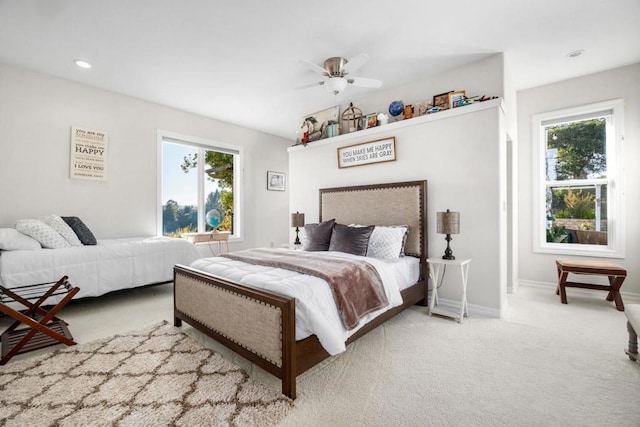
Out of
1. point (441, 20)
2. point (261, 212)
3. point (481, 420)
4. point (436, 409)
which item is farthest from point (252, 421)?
point (261, 212)

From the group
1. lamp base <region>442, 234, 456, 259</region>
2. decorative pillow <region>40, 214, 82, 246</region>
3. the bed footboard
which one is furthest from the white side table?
decorative pillow <region>40, 214, 82, 246</region>

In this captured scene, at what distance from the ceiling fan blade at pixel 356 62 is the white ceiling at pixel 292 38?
0.28 m

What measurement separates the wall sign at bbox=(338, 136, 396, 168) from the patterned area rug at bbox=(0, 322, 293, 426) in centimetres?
284

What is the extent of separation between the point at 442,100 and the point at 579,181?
7.20 feet

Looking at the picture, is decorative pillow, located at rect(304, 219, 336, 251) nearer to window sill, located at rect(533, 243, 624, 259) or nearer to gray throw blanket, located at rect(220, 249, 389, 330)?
gray throw blanket, located at rect(220, 249, 389, 330)

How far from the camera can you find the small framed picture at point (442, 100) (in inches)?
131

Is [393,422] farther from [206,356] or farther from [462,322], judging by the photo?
[462,322]

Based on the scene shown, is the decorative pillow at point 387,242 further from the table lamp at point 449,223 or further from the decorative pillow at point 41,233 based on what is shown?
the decorative pillow at point 41,233

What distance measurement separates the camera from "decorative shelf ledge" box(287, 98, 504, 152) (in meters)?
2.97

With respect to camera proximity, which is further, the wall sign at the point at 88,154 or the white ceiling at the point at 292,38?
the wall sign at the point at 88,154

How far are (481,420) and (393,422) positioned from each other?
0.44m

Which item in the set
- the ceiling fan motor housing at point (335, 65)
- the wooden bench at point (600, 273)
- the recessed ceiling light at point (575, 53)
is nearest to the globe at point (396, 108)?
the ceiling fan motor housing at point (335, 65)

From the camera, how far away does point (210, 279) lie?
2.19 m

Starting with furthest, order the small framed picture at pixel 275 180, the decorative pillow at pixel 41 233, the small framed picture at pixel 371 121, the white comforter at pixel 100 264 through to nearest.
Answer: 1. the small framed picture at pixel 275 180
2. the small framed picture at pixel 371 121
3. the decorative pillow at pixel 41 233
4. the white comforter at pixel 100 264
